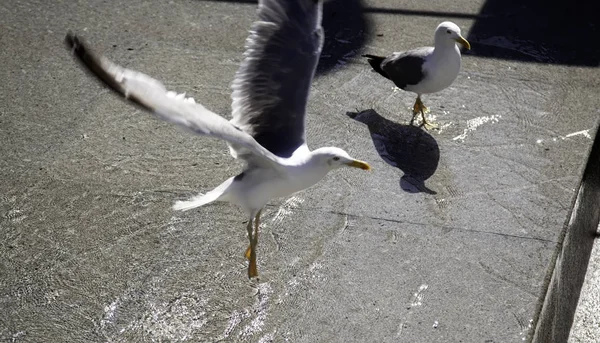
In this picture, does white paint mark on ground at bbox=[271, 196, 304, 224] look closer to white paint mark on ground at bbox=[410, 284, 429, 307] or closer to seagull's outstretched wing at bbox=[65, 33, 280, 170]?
white paint mark on ground at bbox=[410, 284, 429, 307]

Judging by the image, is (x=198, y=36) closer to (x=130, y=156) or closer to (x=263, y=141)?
(x=130, y=156)

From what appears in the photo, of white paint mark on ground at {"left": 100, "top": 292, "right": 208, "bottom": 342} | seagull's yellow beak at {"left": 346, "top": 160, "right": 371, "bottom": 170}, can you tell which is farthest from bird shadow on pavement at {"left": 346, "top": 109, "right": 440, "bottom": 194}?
white paint mark on ground at {"left": 100, "top": 292, "right": 208, "bottom": 342}

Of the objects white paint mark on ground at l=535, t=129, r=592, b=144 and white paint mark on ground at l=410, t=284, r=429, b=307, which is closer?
white paint mark on ground at l=410, t=284, r=429, b=307

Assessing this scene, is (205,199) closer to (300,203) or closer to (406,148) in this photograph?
(300,203)

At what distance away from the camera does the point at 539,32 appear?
275 inches

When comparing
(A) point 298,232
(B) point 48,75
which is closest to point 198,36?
(B) point 48,75

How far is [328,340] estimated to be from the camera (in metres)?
3.89

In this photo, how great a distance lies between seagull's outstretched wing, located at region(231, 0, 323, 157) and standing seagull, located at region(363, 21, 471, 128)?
61.6 inches

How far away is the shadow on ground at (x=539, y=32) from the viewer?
21.8ft

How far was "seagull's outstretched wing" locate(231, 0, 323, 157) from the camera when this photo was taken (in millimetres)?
4311

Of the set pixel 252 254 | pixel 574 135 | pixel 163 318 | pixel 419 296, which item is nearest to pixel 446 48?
pixel 574 135

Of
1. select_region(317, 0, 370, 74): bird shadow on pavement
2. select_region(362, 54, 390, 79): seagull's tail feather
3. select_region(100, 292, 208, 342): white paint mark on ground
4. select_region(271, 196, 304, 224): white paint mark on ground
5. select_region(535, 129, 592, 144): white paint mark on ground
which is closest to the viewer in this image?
select_region(100, 292, 208, 342): white paint mark on ground

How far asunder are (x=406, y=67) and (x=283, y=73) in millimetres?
1749

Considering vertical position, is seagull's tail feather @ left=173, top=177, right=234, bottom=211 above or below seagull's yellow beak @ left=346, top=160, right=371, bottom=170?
below
